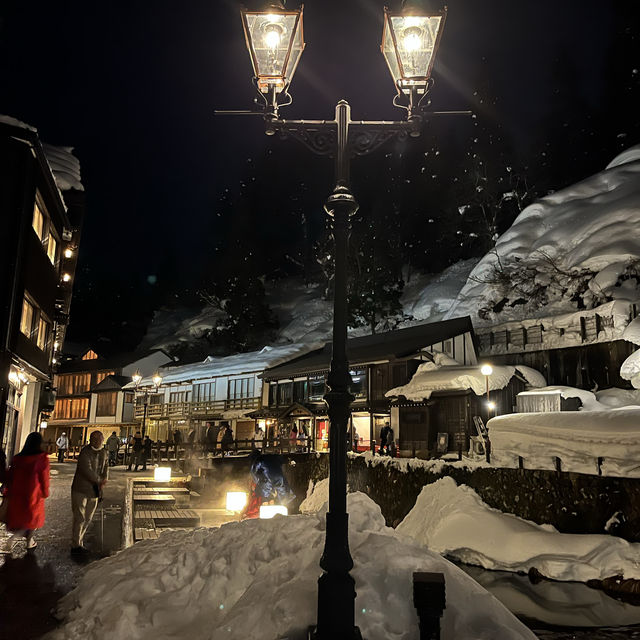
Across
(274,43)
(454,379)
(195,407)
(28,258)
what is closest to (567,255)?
(454,379)

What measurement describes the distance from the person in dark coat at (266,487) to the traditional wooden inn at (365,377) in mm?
14664

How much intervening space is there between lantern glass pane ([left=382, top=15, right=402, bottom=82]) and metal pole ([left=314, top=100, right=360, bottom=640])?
37.5 inches

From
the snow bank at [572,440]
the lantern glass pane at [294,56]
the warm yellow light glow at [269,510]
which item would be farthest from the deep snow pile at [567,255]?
the lantern glass pane at [294,56]

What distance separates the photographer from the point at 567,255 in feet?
115

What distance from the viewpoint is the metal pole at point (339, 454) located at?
473 centimetres

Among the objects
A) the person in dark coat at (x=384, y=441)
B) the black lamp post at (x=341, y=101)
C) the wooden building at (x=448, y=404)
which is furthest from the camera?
the person in dark coat at (x=384, y=441)

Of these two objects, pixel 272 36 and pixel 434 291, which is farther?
pixel 434 291

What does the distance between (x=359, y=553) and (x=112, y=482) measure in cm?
2024

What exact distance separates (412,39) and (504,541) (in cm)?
1391

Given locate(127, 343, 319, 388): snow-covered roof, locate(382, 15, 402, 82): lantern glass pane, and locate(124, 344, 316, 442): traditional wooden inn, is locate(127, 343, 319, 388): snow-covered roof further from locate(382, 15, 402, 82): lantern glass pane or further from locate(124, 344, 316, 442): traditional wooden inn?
locate(382, 15, 402, 82): lantern glass pane

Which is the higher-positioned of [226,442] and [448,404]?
[448,404]

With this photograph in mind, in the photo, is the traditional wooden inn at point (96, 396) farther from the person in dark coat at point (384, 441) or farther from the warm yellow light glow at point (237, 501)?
the warm yellow light glow at point (237, 501)

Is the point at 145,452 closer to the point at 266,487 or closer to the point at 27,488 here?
the point at 266,487

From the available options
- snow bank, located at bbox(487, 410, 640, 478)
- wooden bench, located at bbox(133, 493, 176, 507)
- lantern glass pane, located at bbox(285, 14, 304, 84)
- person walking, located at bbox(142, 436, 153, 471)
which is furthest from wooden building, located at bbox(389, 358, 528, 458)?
lantern glass pane, located at bbox(285, 14, 304, 84)
